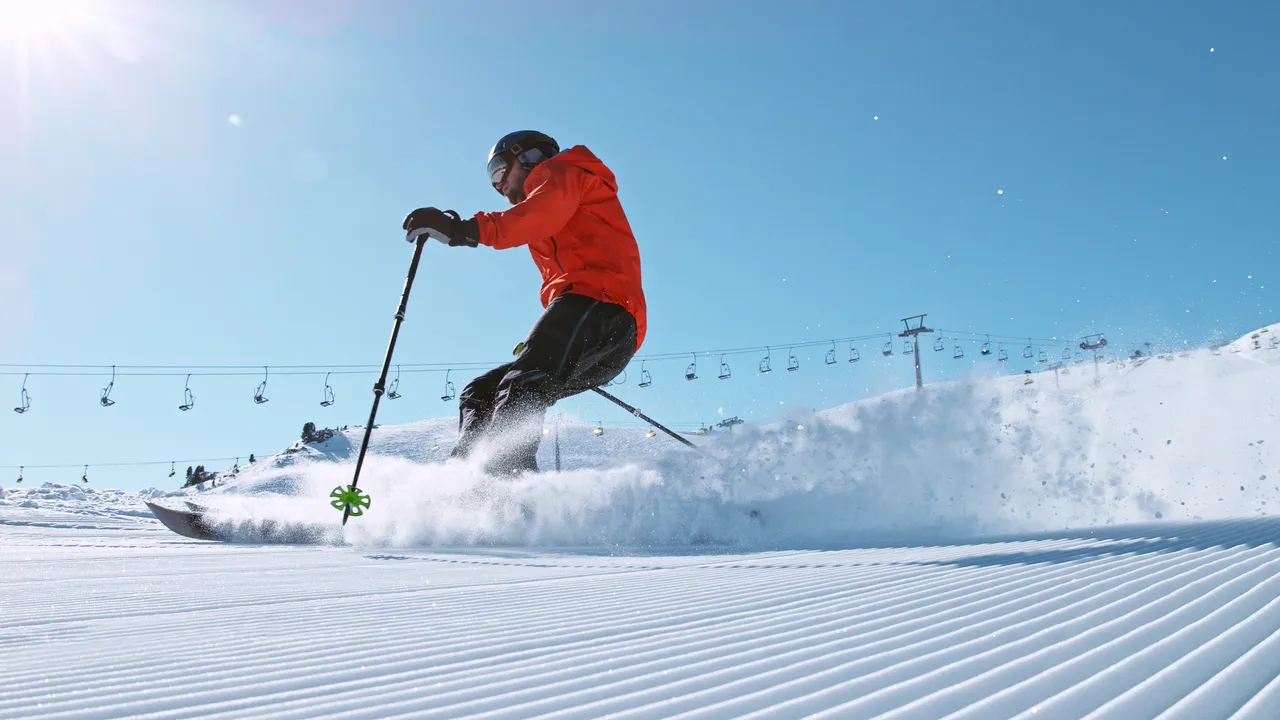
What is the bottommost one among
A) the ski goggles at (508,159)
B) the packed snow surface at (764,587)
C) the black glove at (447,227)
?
the packed snow surface at (764,587)

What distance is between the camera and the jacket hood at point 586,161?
4.51 meters

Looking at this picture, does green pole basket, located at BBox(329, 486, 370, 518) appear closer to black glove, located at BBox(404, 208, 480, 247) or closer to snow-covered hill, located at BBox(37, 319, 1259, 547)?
snow-covered hill, located at BBox(37, 319, 1259, 547)

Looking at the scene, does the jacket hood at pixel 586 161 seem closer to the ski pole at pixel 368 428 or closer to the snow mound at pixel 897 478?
the ski pole at pixel 368 428

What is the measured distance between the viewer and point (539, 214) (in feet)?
13.6

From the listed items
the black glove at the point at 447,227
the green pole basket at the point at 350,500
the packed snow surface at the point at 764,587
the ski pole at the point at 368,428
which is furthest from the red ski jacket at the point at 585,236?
the green pole basket at the point at 350,500

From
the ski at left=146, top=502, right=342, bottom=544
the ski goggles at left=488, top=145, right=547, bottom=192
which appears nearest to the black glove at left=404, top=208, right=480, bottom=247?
the ski goggles at left=488, top=145, right=547, bottom=192

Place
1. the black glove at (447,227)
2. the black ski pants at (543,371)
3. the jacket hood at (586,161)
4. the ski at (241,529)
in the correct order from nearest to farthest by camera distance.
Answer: the black glove at (447,227)
the black ski pants at (543,371)
the jacket hood at (586,161)
the ski at (241,529)

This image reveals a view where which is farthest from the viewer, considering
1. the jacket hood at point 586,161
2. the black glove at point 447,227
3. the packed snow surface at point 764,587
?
the jacket hood at point 586,161

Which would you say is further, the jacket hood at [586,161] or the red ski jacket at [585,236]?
the jacket hood at [586,161]

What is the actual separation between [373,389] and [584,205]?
1823mm

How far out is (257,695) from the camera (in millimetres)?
928

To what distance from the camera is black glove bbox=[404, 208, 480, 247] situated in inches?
157

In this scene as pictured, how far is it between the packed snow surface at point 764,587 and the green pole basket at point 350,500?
11cm

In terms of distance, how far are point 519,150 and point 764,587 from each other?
3896mm
